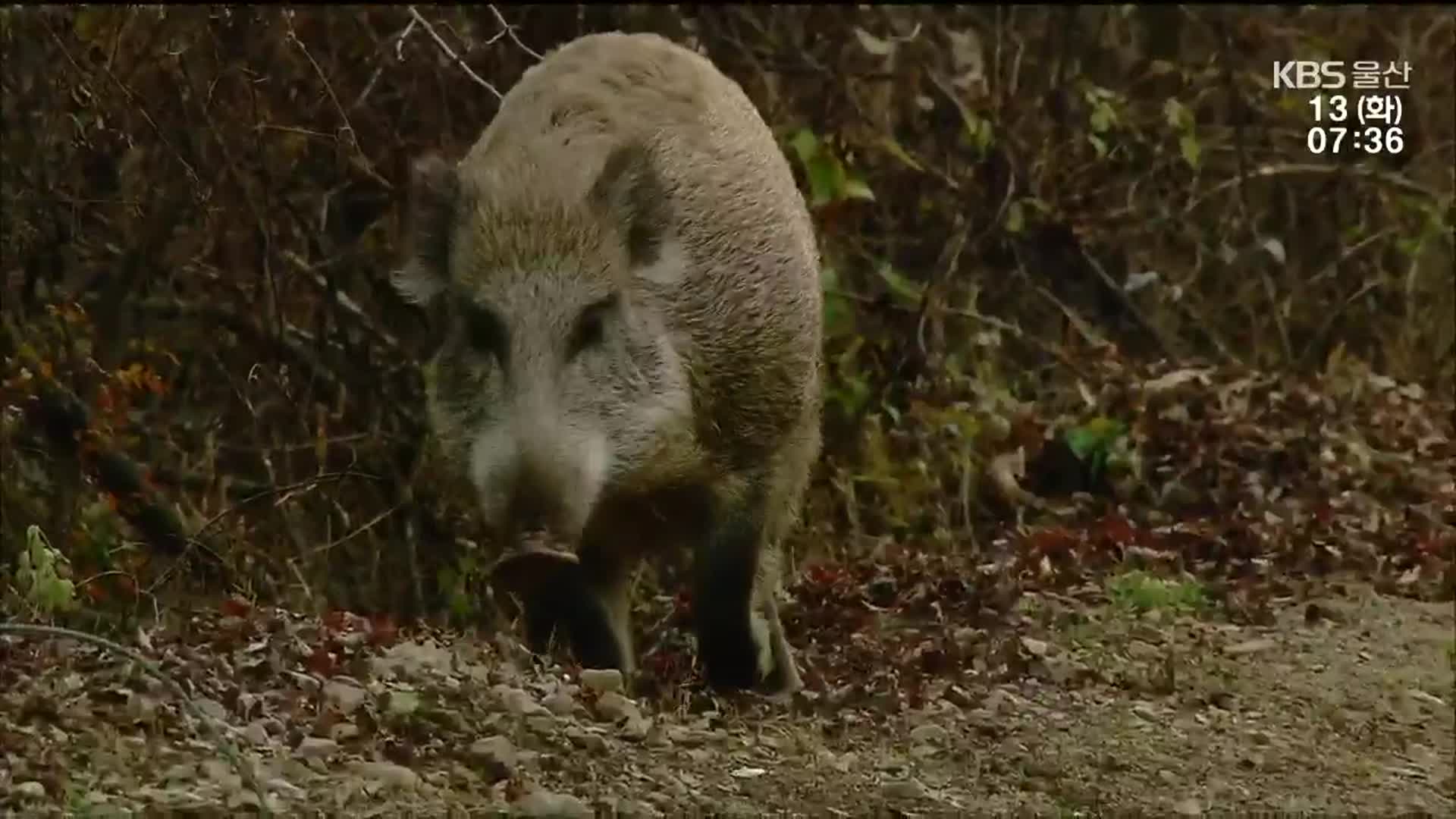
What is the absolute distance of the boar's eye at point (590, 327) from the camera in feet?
16.2

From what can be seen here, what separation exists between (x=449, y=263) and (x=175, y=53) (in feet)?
6.02

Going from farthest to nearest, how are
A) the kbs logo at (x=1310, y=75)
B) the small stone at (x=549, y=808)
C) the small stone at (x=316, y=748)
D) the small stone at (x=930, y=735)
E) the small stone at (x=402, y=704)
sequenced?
1. the kbs logo at (x=1310, y=75)
2. the small stone at (x=930, y=735)
3. the small stone at (x=402, y=704)
4. the small stone at (x=316, y=748)
5. the small stone at (x=549, y=808)

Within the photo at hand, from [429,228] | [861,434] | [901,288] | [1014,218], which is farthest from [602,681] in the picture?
[1014,218]

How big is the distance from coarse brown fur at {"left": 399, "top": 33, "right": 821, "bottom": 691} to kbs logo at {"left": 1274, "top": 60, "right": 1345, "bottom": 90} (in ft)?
15.3

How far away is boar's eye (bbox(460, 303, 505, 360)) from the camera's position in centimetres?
495

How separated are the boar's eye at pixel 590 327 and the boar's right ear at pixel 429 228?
44cm

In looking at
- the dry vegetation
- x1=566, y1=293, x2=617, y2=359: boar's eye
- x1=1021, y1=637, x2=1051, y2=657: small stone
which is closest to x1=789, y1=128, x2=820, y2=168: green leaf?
the dry vegetation

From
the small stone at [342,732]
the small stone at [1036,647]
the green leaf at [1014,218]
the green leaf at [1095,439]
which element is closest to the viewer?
the small stone at [342,732]

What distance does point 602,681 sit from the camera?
486 centimetres

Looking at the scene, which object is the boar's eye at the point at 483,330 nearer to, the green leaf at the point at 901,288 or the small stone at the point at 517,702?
the small stone at the point at 517,702

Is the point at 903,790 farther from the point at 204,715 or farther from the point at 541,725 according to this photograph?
the point at 204,715

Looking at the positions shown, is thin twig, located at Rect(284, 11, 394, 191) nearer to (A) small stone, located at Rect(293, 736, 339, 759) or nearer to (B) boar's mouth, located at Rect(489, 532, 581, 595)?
(B) boar's mouth, located at Rect(489, 532, 581, 595)

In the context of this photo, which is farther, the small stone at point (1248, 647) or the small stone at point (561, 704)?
the small stone at point (1248, 647)

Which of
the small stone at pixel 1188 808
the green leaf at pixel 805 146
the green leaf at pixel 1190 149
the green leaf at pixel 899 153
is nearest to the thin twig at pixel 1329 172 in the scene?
the green leaf at pixel 1190 149
